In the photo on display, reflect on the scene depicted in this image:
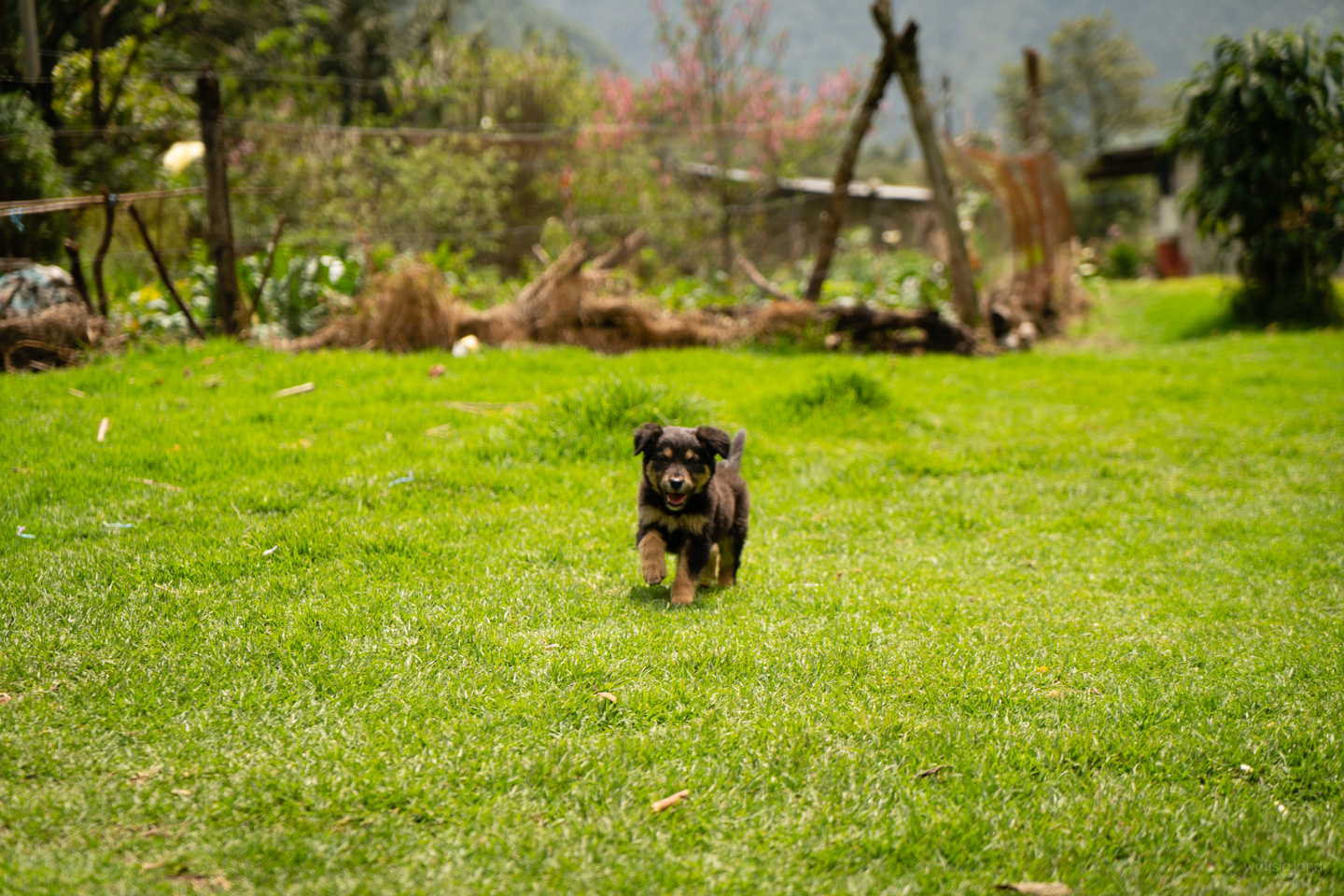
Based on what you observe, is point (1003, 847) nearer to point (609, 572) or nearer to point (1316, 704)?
point (1316, 704)

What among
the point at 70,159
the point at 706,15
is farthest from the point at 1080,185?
the point at 70,159

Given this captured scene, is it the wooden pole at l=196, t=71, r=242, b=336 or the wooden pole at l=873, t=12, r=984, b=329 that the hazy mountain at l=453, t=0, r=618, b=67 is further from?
the wooden pole at l=196, t=71, r=242, b=336

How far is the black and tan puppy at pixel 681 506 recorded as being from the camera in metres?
4.14

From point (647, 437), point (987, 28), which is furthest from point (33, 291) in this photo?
point (987, 28)

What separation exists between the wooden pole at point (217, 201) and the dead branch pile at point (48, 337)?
1.18 metres

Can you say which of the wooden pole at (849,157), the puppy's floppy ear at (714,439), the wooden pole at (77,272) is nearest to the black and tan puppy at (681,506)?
the puppy's floppy ear at (714,439)

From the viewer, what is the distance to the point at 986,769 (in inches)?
119

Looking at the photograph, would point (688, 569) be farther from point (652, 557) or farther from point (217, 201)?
point (217, 201)

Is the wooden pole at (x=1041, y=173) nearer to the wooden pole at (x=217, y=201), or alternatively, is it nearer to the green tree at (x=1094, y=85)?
the wooden pole at (x=217, y=201)

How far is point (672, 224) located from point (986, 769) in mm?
15581

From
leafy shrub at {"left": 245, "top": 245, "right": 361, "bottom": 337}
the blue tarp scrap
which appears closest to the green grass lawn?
the blue tarp scrap

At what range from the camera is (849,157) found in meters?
11.5

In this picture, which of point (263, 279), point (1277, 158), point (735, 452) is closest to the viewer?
point (735, 452)

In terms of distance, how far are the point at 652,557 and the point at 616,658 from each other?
0.65 meters
